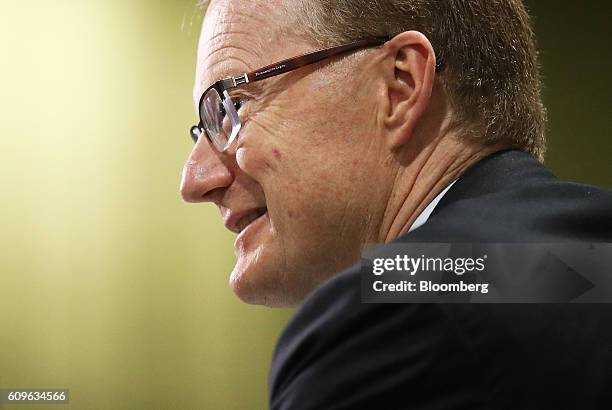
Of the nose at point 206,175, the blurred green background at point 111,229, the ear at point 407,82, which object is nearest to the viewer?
the ear at point 407,82

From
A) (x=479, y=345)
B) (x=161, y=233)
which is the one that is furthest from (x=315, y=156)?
(x=161, y=233)

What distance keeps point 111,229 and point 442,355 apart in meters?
2.02

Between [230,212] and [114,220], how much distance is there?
5.08 ft

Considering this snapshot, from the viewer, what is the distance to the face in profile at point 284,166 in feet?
2.87

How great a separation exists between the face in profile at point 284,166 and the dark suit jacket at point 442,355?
0.29m

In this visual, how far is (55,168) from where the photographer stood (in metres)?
2.39

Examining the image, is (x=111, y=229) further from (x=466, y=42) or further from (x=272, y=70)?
(x=466, y=42)

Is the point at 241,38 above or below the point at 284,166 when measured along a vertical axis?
above

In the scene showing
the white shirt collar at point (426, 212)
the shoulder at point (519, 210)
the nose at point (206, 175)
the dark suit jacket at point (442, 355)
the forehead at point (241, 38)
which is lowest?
the dark suit jacket at point (442, 355)

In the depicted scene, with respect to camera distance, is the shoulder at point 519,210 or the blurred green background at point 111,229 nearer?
the shoulder at point 519,210

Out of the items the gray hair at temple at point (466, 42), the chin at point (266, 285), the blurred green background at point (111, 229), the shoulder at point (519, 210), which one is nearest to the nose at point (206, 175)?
the chin at point (266, 285)

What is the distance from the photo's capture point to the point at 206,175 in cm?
99

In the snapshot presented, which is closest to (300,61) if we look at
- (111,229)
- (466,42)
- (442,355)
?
(466,42)

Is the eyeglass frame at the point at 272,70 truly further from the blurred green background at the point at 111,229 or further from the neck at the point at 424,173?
the blurred green background at the point at 111,229
